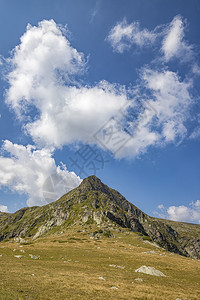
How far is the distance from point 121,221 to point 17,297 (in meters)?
173

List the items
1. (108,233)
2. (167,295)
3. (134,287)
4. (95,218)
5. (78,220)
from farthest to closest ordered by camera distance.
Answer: (78,220) → (95,218) → (108,233) → (134,287) → (167,295)

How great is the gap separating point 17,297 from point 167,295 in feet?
54.9

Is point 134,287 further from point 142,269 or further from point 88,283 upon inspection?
point 142,269

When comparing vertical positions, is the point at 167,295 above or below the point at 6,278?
below

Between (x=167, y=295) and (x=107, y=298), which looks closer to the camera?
(x=107, y=298)

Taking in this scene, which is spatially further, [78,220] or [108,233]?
[78,220]

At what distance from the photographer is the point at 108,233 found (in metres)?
121

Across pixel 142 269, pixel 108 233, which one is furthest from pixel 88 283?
pixel 108 233

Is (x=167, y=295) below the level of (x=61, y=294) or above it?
below

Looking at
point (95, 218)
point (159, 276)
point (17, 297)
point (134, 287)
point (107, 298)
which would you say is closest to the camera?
point (17, 297)

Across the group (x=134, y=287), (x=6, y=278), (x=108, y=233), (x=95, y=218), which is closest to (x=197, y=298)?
(x=134, y=287)

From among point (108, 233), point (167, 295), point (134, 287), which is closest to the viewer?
point (167, 295)

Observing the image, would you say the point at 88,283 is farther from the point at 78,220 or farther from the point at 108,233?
the point at 78,220

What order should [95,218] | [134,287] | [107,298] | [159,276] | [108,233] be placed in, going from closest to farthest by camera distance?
[107,298]
[134,287]
[159,276]
[108,233]
[95,218]
